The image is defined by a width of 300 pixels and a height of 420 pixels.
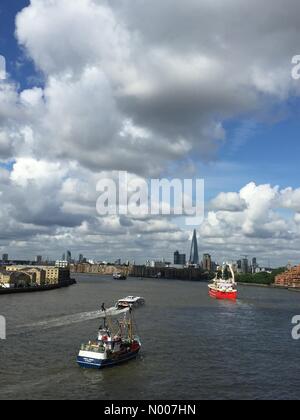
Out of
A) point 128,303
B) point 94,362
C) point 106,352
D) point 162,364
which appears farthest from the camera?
point 128,303

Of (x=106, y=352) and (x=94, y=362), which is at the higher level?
(x=106, y=352)

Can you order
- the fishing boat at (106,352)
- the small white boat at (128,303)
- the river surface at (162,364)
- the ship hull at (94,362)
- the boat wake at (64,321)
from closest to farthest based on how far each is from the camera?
the river surface at (162,364) → the ship hull at (94,362) → the fishing boat at (106,352) → the boat wake at (64,321) → the small white boat at (128,303)

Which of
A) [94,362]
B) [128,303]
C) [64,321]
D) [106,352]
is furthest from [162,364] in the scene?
[128,303]

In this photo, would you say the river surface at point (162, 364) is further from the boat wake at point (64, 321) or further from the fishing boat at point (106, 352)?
the fishing boat at point (106, 352)

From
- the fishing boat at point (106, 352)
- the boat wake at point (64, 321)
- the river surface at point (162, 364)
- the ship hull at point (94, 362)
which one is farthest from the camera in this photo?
the boat wake at point (64, 321)

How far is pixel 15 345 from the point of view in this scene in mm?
59031

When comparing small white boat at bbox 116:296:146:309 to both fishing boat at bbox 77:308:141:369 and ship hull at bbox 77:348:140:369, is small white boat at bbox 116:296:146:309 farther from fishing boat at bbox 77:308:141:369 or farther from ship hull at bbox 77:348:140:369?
ship hull at bbox 77:348:140:369

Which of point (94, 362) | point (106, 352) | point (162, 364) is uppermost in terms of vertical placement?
point (106, 352)

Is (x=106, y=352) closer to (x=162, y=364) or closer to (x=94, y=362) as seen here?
(x=94, y=362)

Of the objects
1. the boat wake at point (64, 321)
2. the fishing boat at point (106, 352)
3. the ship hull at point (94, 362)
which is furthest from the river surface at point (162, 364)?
the fishing boat at point (106, 352)

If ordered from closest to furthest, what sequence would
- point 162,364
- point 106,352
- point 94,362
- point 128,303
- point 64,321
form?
point 94,362
point 106,352
point 162,364
point 64,321
point 128,303

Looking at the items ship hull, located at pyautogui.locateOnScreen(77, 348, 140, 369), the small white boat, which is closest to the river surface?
ship hull, located at pyautogui.locateOnScreen(77, 348, 140, 369)
